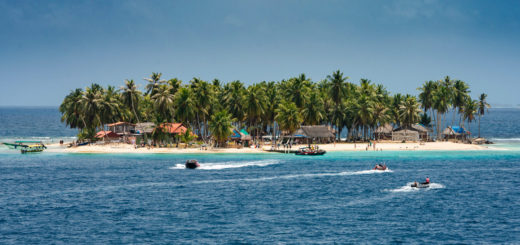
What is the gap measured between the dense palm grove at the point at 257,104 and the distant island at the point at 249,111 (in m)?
0.27

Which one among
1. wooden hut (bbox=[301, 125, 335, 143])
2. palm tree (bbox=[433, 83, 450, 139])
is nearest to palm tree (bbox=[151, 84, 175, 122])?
wooden hut (bbox=[301, 125, 335, 143])

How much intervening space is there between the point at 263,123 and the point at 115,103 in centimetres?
4615

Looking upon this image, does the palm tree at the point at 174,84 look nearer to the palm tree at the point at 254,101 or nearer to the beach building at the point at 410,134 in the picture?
the palm tree at the point at 254,101

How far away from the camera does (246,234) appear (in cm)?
4909

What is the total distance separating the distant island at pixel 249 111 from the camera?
130500 millimetres

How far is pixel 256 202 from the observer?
208ft

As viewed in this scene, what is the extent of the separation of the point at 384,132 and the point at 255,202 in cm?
10736

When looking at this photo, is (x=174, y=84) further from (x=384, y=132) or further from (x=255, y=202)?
(x=255, y=202)

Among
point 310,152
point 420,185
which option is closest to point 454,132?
point 310,152

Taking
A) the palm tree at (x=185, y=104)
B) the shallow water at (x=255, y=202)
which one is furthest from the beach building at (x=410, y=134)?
the palm tree at (x=185, y=104)

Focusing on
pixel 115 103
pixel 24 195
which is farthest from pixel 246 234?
pixel 115 103

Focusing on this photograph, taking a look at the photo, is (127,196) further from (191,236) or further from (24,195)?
(191,236)

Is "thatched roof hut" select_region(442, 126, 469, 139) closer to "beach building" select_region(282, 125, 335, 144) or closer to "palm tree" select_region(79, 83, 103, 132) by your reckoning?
"beach building" select_region(282, 125, 335, 144)

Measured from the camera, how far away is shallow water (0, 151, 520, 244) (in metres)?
49.3
